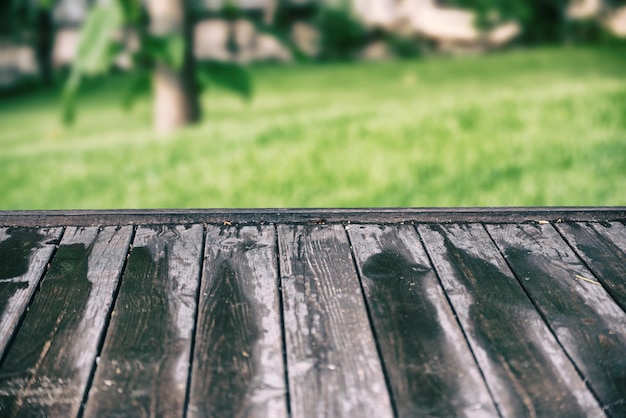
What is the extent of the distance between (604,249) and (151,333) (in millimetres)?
1303

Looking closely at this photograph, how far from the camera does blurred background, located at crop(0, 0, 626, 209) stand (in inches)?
188

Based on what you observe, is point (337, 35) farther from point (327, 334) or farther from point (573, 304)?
point (327, 334)

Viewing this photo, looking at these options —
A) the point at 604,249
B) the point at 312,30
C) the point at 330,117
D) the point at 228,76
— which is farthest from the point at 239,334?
the point at 312,30

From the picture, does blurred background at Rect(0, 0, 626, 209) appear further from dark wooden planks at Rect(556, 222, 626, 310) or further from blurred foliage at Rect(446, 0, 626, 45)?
dark wooden planks at Rect(556, 222, 626, 310)

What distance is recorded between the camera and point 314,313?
5.73 feet

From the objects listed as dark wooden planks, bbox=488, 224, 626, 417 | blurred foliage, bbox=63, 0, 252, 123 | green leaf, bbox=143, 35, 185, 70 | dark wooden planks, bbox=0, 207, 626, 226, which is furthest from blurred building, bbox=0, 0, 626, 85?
dark wooden planks, bbox=488, 224, 626, 417

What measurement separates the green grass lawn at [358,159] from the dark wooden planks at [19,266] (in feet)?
8.01

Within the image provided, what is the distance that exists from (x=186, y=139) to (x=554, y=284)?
4.40 m

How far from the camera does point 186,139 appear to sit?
5.95 meters

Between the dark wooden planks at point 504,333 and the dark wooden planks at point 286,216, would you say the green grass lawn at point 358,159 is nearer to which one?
the dark wooden planks at point 286,216

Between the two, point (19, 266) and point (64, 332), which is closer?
point (64, 332)

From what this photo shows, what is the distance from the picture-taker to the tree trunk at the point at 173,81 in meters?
6.36

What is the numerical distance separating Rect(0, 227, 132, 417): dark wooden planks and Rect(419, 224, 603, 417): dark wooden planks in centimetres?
83

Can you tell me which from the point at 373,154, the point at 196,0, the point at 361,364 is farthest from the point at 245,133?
the point at 361,364
